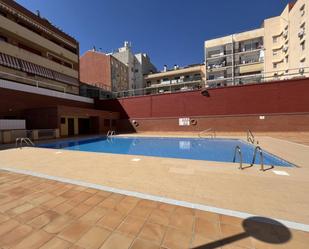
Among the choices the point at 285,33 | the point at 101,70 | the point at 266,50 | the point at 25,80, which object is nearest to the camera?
the point at 25,80

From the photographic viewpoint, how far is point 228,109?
19.2 metres

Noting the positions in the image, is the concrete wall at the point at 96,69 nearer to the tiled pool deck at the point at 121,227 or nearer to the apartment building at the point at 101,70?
the apartment building at the point at 101,70

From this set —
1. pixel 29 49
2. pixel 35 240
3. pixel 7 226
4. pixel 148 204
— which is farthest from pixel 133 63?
pixel 35 240

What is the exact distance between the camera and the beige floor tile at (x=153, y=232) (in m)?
2.23

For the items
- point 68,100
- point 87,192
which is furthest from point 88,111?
point 87,192

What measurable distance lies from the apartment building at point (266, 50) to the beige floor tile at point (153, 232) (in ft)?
66.7

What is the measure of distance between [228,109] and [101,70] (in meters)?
25.9

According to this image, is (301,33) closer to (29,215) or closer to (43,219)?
(43,219)

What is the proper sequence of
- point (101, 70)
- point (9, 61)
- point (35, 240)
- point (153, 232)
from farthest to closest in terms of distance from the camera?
point (101, 70) < point (9, 61) < point (153, 232) < point (35, 240)

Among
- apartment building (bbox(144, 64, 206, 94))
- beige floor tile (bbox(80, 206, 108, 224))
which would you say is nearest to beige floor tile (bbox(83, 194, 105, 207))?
beige floor tile (bbox(80, 206, 108, 224))

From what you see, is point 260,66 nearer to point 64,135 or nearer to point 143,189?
point 64,135

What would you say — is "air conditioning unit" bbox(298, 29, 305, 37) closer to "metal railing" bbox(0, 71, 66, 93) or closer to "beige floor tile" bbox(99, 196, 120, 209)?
"beige floor tile" bbox(99, 196, 120, 209)

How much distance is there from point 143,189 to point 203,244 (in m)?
1.92

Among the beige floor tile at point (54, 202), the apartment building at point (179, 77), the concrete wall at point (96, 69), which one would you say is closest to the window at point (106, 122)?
the concrete wall at point (96, 69)
